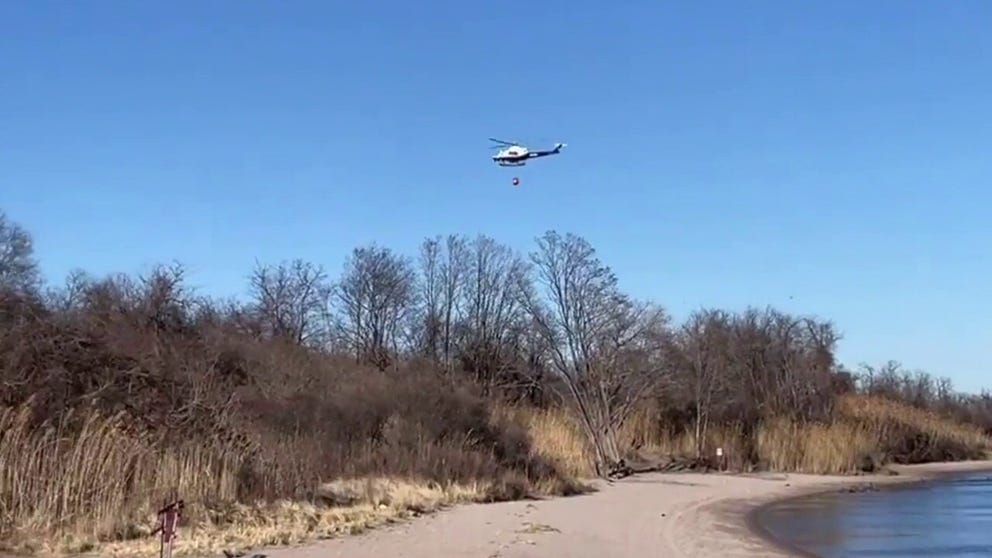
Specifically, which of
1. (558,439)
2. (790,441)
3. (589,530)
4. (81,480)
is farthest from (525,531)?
(790,441)

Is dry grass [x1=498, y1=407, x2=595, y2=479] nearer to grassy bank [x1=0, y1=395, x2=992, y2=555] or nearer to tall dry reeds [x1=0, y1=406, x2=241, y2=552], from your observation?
grassy bank [x1=0, y1=395, x2=992, y2=555]

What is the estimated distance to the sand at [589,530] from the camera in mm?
17516

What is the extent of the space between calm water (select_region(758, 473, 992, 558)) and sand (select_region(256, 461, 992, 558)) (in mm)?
1070

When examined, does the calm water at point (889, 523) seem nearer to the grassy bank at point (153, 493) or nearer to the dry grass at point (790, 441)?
the dry grass at point (790, 441)

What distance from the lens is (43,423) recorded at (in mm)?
18078

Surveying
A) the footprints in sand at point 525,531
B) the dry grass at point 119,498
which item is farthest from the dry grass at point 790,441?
the dry grass at point 119,498

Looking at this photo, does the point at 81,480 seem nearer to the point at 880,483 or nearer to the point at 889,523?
the point at 889,523

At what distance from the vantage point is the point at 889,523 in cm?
2723

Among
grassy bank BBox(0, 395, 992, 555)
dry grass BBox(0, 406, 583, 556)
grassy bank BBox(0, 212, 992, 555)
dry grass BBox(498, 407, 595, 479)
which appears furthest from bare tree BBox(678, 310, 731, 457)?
dry grass BBox(0, 406, 583, 556)

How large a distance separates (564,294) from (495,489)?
14.4m

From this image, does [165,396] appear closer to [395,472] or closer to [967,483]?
[395,472]

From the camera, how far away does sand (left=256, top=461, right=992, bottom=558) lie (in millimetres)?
17516

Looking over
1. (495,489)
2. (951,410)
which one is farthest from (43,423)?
(951,410)

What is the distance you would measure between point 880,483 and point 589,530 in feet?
81.8
